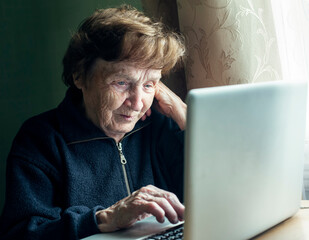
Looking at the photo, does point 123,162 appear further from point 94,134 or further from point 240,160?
point 240,160

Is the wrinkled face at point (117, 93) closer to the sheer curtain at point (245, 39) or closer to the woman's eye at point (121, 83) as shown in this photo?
the woman's eye at point (121, 83)

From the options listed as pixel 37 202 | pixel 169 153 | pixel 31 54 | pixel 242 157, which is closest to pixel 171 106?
pixel 169 153

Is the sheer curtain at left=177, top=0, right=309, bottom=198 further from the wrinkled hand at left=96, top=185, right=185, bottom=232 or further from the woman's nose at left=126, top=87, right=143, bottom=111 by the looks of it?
the wrinkled hand at left=96, top=185, right=185, bottom=232

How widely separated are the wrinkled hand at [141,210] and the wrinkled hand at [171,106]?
0.46 m

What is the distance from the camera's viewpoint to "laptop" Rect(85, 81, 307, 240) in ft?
2.95

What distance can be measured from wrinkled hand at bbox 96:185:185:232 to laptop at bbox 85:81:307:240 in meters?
0.03

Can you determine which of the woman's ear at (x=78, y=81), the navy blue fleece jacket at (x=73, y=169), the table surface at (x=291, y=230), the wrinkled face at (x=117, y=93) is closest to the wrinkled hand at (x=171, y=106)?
the navy blue fleece jacket at (x=73, y=169)

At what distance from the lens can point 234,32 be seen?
1561mm

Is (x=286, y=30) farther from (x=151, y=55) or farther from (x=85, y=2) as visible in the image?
(x=85, y=2)

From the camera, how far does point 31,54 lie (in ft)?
7.15

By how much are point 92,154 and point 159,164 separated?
0.25 m

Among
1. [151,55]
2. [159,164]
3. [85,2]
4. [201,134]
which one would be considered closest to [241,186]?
[201,134]

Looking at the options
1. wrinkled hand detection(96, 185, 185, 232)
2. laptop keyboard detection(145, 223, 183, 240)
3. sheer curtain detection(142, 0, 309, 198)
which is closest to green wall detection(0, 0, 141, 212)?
sheer curtain detection(142, 0, 309, 198)

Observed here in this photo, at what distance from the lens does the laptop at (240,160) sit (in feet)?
2.95
